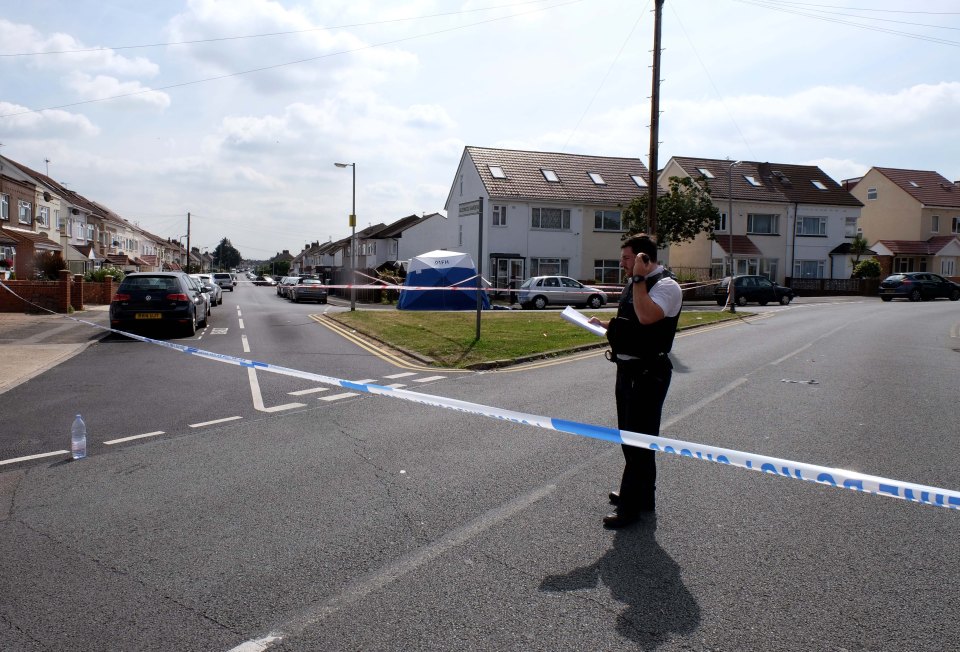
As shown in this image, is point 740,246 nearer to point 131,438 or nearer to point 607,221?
Result: point 607,221

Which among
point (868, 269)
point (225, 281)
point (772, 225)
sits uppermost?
point (772, 225)

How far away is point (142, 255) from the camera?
88.3 metres

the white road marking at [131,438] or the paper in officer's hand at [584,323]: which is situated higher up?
the paper in officer's hand at [584,323]

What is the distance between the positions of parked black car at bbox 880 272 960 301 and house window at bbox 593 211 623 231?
15274 mm

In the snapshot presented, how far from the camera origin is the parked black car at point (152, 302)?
16.1m

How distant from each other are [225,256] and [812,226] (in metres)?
162

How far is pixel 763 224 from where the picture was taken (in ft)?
158

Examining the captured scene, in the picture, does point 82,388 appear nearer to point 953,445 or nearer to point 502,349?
point 502,349

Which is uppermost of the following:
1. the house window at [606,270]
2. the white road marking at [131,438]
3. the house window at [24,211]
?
the house window at [24,211]

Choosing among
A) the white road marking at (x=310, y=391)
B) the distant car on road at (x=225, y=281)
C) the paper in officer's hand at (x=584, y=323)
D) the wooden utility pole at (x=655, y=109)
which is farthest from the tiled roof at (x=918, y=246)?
the paper in officer's hand at (x=584, y=323)

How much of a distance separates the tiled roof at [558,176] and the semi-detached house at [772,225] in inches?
195

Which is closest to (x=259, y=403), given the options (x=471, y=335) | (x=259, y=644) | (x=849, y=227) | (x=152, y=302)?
(x=259, y=644)

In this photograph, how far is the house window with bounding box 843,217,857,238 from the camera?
50.6 metres

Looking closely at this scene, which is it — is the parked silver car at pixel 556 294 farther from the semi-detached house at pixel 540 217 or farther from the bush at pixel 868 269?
the bush at pixel 868 269
